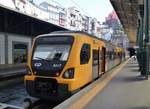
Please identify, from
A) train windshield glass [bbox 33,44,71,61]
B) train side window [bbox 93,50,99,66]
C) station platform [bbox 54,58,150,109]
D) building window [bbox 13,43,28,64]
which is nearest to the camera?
station platform [bbox 54,58,150,109]

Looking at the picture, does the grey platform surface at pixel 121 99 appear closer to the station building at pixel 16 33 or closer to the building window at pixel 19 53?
the station building at pixel 16 33

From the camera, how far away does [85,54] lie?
1183 centimetres

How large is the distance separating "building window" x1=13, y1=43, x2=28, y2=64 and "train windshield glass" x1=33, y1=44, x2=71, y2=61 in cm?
2088

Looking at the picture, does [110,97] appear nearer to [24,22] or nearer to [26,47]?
[24,22]

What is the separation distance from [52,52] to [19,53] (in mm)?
22913

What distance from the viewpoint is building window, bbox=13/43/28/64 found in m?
32.2

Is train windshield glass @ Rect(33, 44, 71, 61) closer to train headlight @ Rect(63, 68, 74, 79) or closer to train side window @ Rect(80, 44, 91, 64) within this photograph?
train headlight @ Rect(63, 68, 74, 79)

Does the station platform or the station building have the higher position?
the station building

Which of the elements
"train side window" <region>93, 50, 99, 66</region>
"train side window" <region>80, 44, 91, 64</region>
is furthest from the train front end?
"train side window" <region>93, 50, 99, 66</region>

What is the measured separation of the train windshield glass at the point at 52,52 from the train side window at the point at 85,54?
68 cm

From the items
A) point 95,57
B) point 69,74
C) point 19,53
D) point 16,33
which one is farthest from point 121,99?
point 19,53

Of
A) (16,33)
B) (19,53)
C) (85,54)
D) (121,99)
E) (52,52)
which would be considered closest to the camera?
(121,99)

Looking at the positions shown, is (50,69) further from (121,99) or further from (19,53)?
(19,53)

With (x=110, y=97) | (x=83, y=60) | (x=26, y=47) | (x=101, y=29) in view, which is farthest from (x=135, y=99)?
(x=101, y=29)
